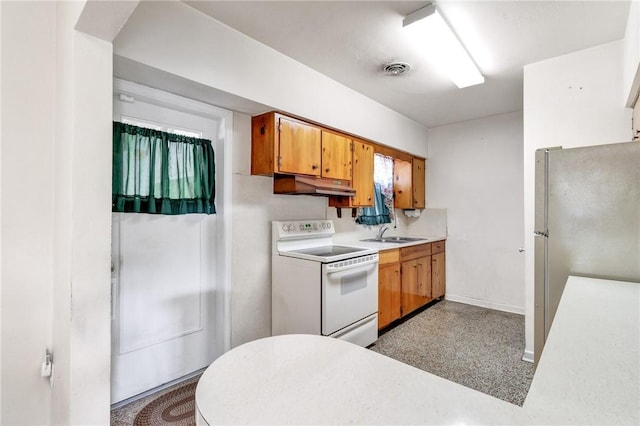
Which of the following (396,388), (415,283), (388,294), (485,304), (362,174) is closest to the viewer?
(396,388)

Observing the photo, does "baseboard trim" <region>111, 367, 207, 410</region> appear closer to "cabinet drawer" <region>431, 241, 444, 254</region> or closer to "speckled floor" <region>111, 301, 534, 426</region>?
"speckled floor" <region>111, 301, 534, 426</region>

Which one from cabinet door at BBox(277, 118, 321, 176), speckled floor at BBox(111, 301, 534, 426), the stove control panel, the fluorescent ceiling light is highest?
the fluorescent ceiling light

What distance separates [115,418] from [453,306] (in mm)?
3807

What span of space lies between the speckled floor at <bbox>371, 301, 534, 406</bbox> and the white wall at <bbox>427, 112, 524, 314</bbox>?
1.16 feet

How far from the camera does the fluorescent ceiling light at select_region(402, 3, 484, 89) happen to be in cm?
197

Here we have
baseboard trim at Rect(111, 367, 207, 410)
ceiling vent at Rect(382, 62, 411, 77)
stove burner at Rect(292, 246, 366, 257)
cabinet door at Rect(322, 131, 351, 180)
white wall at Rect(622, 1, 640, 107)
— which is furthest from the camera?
cabinet door at Rect(322, 131, 351, 180)

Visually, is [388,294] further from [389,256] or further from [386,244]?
[386,244]

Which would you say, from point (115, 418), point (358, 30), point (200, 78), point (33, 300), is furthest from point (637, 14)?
point (115, 418)

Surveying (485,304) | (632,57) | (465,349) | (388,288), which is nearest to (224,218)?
(388,288)

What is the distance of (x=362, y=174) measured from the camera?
3.44 metres

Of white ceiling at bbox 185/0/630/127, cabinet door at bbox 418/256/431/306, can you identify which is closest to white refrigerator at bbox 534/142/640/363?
white ceiling at bbox 185/0/630/127

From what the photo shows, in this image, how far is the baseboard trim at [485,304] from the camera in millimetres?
3874

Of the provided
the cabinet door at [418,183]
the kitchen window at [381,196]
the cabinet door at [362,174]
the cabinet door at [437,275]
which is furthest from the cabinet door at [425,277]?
the cabinet door at [362,174]

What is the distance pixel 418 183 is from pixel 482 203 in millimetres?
882
